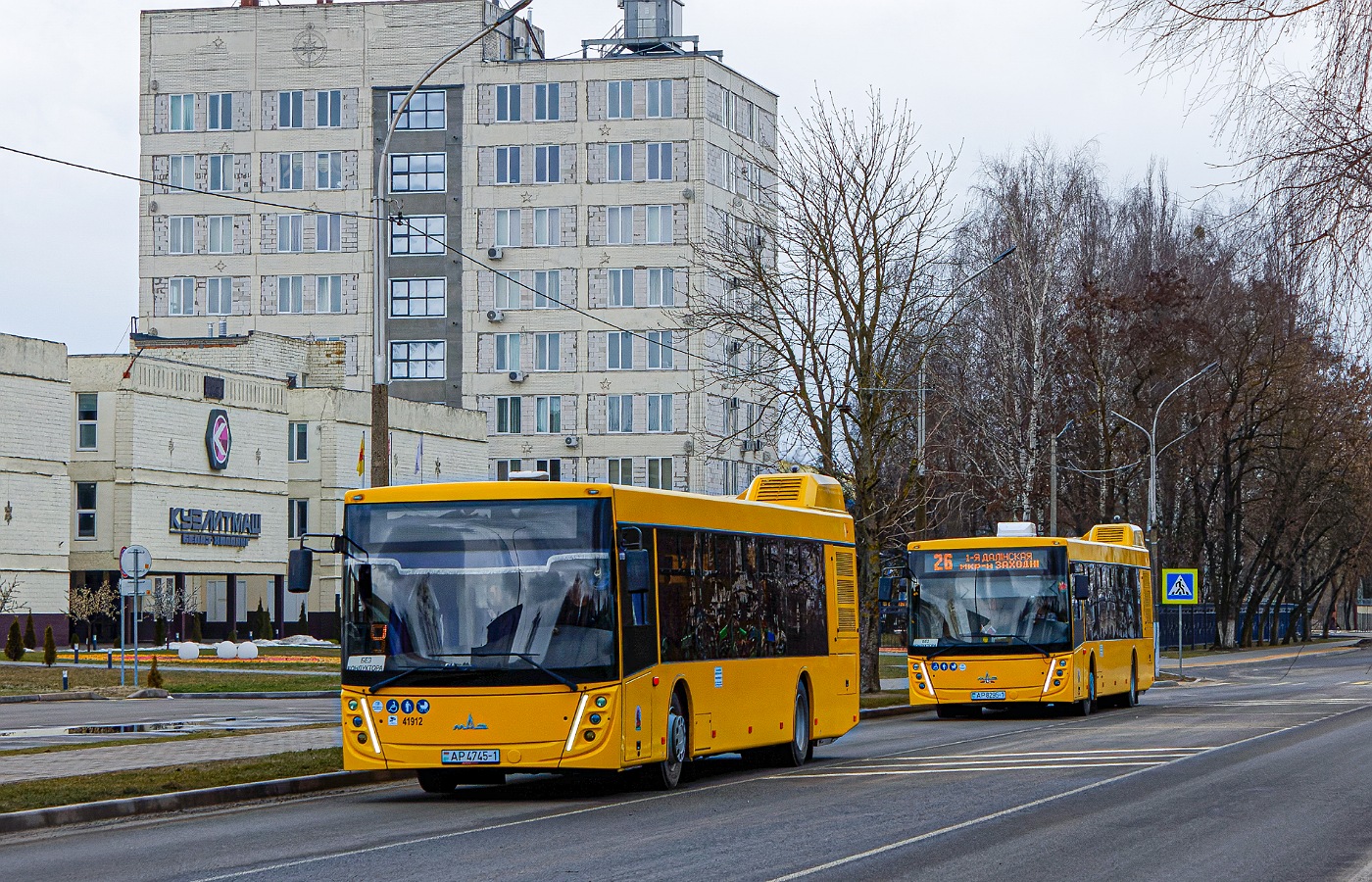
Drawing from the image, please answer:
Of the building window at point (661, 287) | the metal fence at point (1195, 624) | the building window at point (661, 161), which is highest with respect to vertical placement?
the building window at point (661, 161)

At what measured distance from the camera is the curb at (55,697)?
34.8 m

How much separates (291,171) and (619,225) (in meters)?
15.6

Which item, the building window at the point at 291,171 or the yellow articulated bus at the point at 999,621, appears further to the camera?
the building window at the point at 291,171

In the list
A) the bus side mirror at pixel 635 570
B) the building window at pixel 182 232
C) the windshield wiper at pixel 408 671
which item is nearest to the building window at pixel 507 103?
the building window at pixel 182 232

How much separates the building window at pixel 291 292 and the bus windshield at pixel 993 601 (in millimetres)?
62888

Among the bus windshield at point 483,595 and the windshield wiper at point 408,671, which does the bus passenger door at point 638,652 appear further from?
the windshield wiper at point 408,671

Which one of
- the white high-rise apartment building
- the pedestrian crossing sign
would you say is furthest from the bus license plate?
the white high-rise apartment building

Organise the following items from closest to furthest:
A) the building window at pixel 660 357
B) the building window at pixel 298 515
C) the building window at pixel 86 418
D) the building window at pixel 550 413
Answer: the building window at pixel 86 418, the building window at pixel 298 515, the building window at pixel 660 357, the building window at pixel 550 413

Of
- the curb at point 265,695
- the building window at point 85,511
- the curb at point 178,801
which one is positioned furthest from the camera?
the building window at point 85,511

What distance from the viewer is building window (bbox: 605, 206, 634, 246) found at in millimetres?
86875

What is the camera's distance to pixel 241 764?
19766 millimetres

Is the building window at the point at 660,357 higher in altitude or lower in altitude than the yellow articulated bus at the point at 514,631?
higher

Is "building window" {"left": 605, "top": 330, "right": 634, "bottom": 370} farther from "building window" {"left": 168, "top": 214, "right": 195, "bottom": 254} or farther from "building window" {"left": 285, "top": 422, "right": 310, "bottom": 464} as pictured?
"building window" {"left": 168, "top": 214, "right": 195, "bottom": 254}

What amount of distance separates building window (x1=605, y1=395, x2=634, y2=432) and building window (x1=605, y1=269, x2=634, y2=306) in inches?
173
